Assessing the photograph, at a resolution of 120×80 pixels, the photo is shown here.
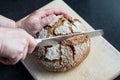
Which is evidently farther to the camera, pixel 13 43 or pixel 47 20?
pixel 47 20

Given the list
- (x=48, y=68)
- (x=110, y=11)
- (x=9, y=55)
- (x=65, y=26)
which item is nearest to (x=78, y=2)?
(x=110, y=11)

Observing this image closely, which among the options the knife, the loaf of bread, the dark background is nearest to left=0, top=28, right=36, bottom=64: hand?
the knife

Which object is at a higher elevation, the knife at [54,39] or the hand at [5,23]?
the hand at [5,23]

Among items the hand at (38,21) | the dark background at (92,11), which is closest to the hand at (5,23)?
the hand at (38,21)

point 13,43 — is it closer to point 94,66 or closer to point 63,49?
point 63,49

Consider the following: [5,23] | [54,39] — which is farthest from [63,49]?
[5,23]

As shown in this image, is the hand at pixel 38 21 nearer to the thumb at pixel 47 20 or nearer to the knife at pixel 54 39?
the thumb at pixel 47 20
